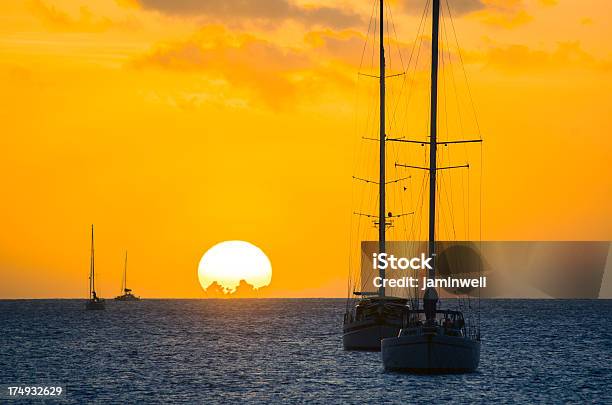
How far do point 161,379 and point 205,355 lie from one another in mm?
26255

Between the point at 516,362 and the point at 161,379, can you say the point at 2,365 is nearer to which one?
the point at 161,379

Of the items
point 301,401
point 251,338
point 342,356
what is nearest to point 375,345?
point 342,356

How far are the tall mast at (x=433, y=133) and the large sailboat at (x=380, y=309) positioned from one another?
1808cm

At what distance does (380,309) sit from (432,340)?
2082 centimetres

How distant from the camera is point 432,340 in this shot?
230 feet

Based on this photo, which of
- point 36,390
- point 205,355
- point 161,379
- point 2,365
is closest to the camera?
point 36,390

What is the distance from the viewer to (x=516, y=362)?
102 meters

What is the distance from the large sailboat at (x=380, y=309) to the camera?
91000mm

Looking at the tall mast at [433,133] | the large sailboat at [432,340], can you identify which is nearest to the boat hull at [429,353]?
the large sailboat at [432,340]

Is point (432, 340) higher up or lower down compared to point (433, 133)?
lower down

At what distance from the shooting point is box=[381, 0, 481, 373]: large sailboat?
70312 mm

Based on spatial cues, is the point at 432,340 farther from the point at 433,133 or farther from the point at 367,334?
the point at 367,334

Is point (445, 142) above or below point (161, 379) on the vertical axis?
above

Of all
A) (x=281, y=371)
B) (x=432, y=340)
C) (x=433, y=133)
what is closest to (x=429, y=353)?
(x=432, y=340)
